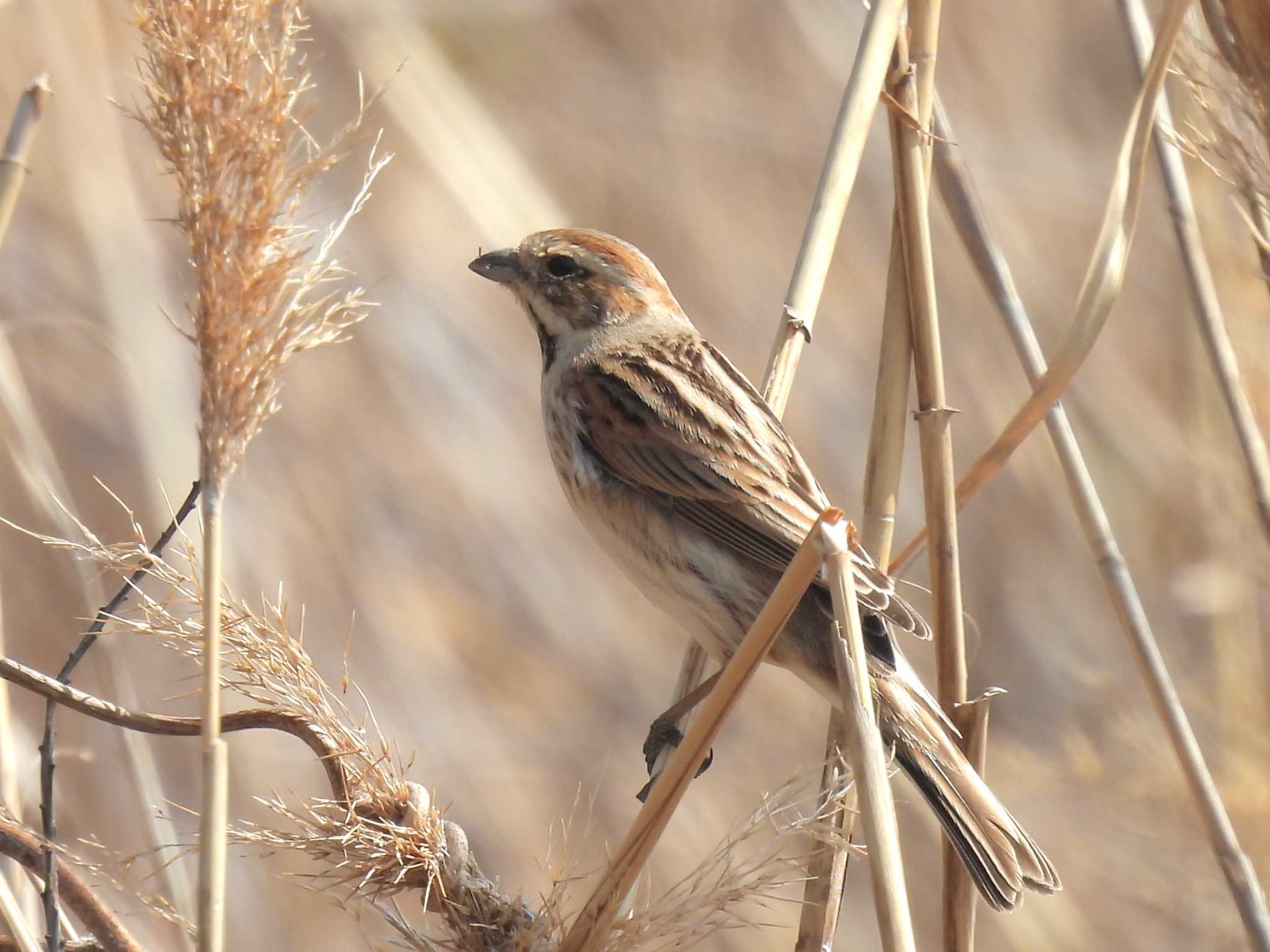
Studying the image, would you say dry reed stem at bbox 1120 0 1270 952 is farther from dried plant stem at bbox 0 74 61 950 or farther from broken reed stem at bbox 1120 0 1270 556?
dried plant stem at bbox 0 74 61 950

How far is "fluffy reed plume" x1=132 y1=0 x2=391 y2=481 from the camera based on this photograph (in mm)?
1331

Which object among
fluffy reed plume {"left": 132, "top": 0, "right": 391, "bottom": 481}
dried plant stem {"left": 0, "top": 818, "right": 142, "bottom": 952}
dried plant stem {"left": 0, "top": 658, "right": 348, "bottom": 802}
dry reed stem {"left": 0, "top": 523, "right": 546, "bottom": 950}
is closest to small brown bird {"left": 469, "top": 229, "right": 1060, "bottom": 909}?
dry reed stem {"left": 0, "top": 523, "right": 546, "bottom": 950}

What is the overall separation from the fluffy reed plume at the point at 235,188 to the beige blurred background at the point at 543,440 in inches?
72.1

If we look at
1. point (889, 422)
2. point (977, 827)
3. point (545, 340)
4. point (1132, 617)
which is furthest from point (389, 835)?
point (545, 340)

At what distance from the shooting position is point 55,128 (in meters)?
3.25

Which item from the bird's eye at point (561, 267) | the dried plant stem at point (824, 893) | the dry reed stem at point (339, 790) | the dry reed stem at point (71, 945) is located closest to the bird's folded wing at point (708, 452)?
the bird's eye at point (561, 267)

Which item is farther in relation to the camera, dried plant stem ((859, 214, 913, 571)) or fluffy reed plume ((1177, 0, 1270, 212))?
dried plant stem ((859, 214, 913, 571))

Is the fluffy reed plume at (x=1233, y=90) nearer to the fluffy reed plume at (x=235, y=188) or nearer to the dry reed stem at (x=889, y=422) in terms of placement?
the dry reed stem at (x=889, y=422)

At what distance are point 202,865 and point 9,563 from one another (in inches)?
92.1

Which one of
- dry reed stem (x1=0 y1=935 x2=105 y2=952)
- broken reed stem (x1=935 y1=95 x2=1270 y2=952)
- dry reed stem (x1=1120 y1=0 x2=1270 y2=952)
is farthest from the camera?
dry reed stem (x1=1120 y1=0 x2=1270 y2=952)

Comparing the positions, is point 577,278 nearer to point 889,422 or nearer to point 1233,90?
point 889,422

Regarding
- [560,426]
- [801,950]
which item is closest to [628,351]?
[560,426]

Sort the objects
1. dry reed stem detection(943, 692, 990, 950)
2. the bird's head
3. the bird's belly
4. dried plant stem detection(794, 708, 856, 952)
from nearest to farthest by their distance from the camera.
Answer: dried plant stem detection(794, 708, 856, 952) < dry reed stem detection(943, 692, 990, 950) < the bird's belly < the bird's head

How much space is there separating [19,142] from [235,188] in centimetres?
32
